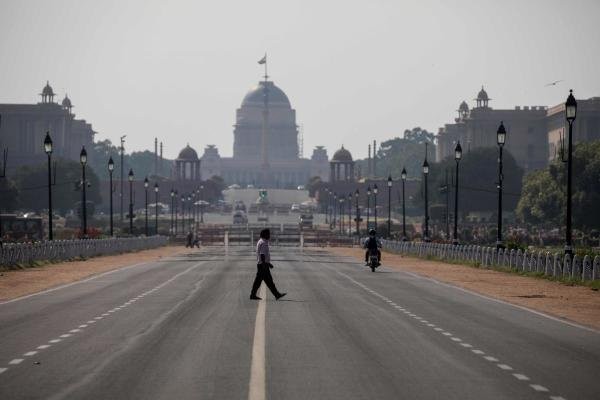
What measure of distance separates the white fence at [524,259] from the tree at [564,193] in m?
A: 59.0

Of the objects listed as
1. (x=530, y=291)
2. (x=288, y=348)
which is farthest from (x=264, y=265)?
(x=288, y=348)

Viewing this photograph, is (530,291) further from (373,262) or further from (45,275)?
(45,275)

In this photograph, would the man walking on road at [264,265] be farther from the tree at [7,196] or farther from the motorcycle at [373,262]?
the tree at [7,196]

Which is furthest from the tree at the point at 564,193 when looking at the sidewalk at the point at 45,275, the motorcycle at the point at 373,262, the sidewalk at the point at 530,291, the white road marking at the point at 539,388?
the white road marking at the point at 539,388

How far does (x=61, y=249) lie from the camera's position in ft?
220

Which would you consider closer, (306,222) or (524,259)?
(524,259)

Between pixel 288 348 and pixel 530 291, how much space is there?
65.9 feet

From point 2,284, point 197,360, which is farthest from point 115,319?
point 2,284

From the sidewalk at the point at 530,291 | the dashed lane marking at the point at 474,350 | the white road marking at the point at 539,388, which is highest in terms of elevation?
the dashed lane marking at the point at 474,350

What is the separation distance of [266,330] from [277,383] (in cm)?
765

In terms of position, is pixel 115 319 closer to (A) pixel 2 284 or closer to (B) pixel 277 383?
(B) pixel 277 383

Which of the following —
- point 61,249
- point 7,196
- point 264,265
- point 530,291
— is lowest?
point 530,291

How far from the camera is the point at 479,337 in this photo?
24.4m

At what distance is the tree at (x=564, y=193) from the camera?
14038 cm
